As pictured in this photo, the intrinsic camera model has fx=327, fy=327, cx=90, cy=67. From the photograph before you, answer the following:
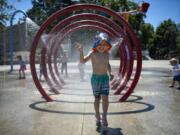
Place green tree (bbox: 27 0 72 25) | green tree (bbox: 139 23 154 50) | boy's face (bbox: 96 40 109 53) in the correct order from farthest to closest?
green tree (bbox: 139 23 154 50), green tree (bbox: 27 0 72 25), boy's face (bbox: 96 40 109 53)

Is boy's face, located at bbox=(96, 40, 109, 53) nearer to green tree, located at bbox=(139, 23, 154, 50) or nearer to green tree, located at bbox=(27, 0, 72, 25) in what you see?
green tree, located at bbox=(27, 0, 72, 25)

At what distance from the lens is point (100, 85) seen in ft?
20.2

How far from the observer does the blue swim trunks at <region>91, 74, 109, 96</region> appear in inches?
241

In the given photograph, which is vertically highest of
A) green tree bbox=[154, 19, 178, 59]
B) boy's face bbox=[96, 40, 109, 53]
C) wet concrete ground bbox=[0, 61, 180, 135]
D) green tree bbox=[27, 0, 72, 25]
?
green tree bbox=[27, 0, 72, 25]

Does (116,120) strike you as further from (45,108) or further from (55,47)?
(55,47)

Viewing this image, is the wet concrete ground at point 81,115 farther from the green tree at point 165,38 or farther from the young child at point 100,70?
the green tree at point 165,38

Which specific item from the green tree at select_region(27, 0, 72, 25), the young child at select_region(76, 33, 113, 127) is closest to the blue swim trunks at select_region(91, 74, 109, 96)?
the young child at select_region(76, 33, 113, 127)

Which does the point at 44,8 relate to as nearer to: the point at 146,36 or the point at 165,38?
the point at 146,36

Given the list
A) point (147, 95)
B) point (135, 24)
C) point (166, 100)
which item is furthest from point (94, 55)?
point (135, 24)

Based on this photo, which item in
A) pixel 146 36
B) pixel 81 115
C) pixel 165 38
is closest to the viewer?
pixel 81 115

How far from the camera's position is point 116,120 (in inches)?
261

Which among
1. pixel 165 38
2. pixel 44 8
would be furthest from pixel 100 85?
pixel 165 38

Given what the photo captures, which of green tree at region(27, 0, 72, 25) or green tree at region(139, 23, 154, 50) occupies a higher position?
green tree at region(27, 0, 72, 25)

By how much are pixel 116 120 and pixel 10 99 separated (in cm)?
400
